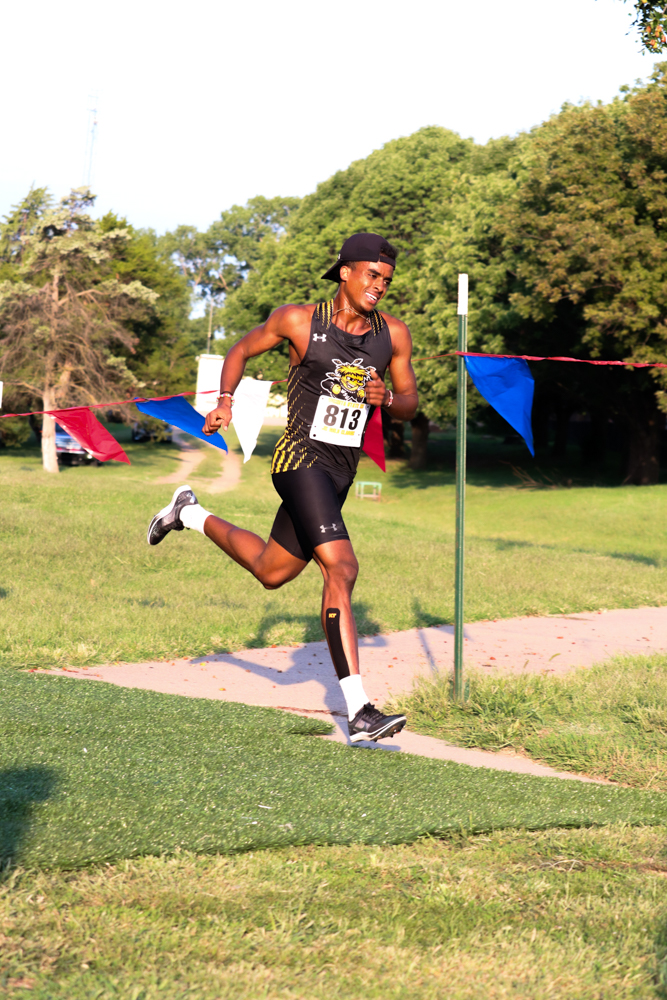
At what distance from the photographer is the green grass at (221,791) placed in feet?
11.4

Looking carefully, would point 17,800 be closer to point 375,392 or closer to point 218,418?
point 218,418

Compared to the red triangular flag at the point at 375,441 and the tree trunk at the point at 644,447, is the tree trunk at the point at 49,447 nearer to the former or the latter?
the tree trunk at the point at 644,447

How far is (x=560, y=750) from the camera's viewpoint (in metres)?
5.18

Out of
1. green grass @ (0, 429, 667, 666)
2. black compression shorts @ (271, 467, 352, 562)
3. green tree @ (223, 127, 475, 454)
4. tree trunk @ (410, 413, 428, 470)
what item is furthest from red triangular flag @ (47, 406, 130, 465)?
tree trunk @ (410, 413, 428, 470)

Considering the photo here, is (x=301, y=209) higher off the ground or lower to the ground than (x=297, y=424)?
higher

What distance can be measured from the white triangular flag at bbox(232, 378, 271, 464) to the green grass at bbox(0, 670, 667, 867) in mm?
2307

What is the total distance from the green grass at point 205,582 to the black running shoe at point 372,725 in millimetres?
3348

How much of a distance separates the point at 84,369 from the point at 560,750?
106ft

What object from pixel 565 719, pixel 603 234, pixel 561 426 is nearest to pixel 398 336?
pixel 565 719

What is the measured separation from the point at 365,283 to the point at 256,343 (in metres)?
0.61

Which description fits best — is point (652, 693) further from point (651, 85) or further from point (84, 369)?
point (84, 369)

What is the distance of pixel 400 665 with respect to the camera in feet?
24.2

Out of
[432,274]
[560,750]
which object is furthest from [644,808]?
[432,274]

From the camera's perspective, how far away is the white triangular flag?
277 inches
